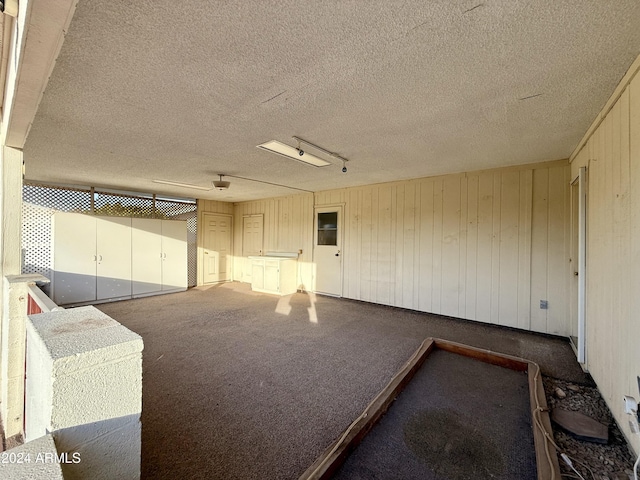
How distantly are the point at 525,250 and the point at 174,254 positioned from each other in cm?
683

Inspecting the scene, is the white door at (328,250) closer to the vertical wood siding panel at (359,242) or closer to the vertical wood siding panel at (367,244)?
the vertical wood siding panel at (359,242)

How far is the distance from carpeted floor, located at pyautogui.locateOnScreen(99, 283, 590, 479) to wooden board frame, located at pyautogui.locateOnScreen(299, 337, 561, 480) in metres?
0.14

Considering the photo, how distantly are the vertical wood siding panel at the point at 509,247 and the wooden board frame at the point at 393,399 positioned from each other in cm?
131

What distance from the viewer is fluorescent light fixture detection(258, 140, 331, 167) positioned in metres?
3.12

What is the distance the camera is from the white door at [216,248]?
752 centimetres

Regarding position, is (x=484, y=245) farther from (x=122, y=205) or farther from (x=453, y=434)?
(x=122, y=205)

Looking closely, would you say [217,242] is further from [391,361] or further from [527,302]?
[527,302]

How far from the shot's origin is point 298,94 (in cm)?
202

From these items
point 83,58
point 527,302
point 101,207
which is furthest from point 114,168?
point 527,302

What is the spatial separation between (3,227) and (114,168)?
2.33 metres

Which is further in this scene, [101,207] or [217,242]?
[217,242]

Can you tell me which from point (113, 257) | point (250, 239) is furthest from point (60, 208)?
point (250, 239)

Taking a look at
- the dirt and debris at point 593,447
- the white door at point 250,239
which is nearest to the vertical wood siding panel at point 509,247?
the dirt and debris at point 593,447

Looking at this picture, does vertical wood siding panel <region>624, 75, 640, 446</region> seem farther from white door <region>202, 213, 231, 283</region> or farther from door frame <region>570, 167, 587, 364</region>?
white door <region>202, 213, 231, 283</region>
